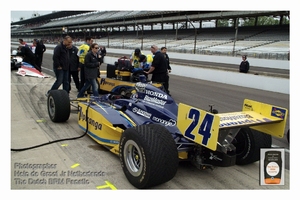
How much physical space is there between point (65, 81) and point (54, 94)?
2.12 metres

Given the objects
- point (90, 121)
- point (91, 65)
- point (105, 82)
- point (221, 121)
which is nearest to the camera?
point (221, 121)

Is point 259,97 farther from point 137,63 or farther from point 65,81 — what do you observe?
point 65,81

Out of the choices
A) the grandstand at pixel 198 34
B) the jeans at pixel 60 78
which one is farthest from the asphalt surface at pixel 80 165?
the grandstand at pixel 198 34

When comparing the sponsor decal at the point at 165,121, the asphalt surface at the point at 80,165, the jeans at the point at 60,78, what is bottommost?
the asphalt surface at the point at 80,165

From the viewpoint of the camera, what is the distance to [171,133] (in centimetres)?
372

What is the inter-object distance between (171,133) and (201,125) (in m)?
0.86

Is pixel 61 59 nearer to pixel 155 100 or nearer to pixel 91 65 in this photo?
pixel 91 65

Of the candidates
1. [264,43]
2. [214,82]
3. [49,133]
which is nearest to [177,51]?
[264,43]

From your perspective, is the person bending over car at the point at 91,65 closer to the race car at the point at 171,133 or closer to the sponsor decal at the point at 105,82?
the sponsor decal at the point at 105,82

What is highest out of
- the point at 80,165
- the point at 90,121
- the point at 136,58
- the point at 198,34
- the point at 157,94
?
the point at 198,34

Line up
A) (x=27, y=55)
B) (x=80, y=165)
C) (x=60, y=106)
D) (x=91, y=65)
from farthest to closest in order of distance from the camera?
1. (x=27, y=55)
2. (x=91, y=65)
3. (x=60, y=106)
4. (x=80, y=165)

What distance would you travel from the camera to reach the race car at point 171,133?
115 inches

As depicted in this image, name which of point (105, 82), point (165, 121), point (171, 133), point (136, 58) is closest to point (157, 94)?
point (165, 121)

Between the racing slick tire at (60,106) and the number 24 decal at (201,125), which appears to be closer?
the number 24 decal at (201,125)
